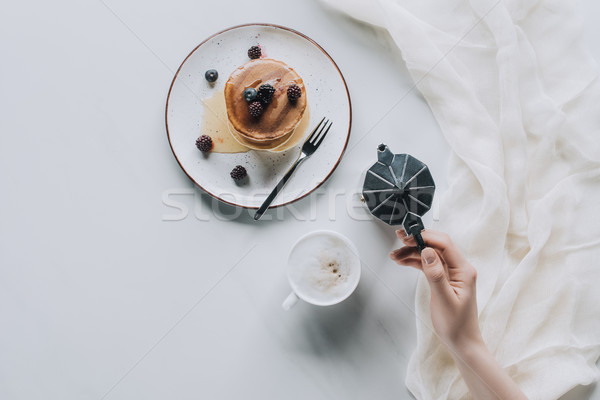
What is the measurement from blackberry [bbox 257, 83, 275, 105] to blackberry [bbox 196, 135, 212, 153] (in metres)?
0.20

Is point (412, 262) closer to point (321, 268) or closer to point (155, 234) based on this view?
point (321, 268)

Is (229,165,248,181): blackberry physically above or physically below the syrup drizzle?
below

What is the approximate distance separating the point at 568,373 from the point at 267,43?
1.26 metres

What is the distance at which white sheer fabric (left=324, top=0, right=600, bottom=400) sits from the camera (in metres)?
1.28

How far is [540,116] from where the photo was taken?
1.32 meters

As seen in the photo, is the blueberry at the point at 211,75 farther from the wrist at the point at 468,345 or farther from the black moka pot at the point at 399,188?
the wrist at the point at 468,345

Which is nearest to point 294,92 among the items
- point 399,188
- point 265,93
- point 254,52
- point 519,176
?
point 265,93

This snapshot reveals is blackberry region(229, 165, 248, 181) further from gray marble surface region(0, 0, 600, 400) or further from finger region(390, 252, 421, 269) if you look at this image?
finger region(390, 252, 421, 269)

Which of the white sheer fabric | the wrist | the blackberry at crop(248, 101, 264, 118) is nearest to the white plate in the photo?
the blackberry at crop(248, 101, 264, 118)

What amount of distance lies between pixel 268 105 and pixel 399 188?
0.48 m

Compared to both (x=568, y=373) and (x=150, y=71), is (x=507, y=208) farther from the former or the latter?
(x=150, y=71)

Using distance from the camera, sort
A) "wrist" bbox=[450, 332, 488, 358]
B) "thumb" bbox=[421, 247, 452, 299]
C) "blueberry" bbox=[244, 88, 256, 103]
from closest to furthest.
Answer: "thumb" bbox=[421, 247, 452, 299] < "wrist" bbox=[450, 332, 488, 358] < "blueberry" bbox=[244, 88, 256, 103]

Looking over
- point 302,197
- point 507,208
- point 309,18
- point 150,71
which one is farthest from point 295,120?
point 507,208

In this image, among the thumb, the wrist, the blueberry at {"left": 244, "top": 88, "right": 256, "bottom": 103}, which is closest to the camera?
the thumb
